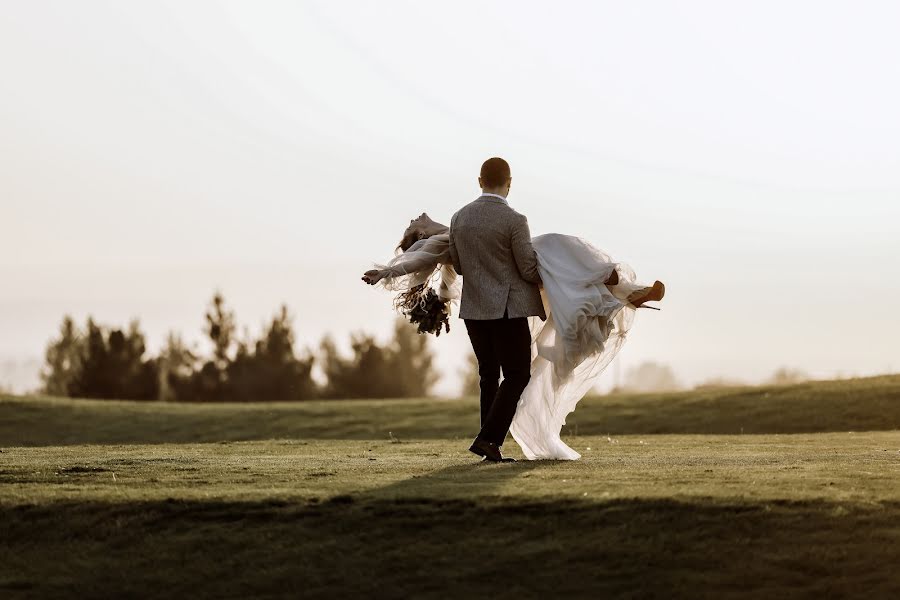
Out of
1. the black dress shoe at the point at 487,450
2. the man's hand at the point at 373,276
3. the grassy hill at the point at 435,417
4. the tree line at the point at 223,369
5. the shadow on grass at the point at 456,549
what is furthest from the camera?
the tree line at the point at 223,369

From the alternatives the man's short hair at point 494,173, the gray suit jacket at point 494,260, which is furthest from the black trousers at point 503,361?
the man's short hair at point 494,173

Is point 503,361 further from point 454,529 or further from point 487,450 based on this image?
point 454,529

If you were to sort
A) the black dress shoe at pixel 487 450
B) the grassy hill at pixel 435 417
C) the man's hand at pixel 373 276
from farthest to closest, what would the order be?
the grassy hill at pixel 435 417, the man's hand at pixel 373 276, the black dress shoe at pixel 487 450

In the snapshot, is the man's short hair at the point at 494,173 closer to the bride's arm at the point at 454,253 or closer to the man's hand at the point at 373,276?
the bride's arm at the point at 454,253

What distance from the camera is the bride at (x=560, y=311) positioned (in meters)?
13.1

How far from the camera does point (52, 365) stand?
50.6 m

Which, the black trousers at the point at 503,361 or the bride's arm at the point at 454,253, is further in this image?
the bride's arm at the point at 454,253

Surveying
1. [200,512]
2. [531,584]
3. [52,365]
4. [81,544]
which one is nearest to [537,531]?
[531,584]

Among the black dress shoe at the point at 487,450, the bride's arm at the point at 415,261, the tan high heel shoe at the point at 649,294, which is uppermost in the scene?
the bride's arm at the point at 415,261

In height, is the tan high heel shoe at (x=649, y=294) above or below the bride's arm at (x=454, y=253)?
below

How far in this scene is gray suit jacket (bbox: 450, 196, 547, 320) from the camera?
12.7 meters

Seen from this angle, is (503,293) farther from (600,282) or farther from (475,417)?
(475,417)

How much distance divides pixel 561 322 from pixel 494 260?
0.96 m

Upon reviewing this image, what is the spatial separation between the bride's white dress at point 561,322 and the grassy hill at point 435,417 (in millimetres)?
11675
